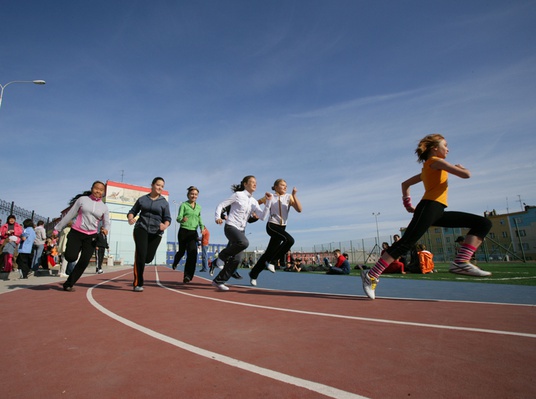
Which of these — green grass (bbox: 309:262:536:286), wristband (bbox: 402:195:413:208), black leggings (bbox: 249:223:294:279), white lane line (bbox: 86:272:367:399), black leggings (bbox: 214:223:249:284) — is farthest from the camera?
black leggings (bbox: 249:223:294:279)

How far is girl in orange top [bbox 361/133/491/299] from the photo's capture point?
4004 mm

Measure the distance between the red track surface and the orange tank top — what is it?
1374 mm

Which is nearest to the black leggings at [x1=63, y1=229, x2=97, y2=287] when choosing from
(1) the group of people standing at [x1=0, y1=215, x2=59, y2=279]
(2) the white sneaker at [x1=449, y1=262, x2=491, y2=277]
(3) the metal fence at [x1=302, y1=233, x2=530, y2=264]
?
(1) the group of people standing at [x1=0, y1=215, x2=59, y2=279]

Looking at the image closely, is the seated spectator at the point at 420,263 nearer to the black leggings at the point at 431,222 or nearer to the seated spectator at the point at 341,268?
the seated spectator at the point at 341,268

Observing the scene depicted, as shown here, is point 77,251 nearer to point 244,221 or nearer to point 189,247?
point 189,247

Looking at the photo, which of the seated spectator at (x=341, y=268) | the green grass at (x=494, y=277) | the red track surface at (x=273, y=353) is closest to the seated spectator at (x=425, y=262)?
the green grass at (x=494, y=277)

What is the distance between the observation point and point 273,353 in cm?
198

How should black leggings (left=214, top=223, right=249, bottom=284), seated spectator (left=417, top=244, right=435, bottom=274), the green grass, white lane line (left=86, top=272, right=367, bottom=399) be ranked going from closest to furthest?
white lane line (left=86, top=272, right=367, bottom=399)
black leggings (left=214, top=223, right=249, bottom=284)
the green grass
seated spectator (left=417, top=244, right=435, bottom=274)

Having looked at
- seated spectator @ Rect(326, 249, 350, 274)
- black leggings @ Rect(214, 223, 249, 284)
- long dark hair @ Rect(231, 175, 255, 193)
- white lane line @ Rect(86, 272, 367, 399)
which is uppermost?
long dark hair @ Rect(231, 175, 255, 193)

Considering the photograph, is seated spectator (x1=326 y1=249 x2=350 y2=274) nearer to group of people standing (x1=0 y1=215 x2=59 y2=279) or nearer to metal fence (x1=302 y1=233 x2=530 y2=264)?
group of people standing (x1=0 y1=215 x2=59 y2=279)

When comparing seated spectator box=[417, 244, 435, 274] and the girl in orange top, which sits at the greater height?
the girl in orange top

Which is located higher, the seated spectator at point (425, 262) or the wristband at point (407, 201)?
the wristband at point (407, 201)

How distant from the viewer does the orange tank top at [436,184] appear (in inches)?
160

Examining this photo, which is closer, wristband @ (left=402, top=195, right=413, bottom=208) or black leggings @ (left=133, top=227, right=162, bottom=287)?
wristband @ (left=402, top=195, right=413, bottom=208)
